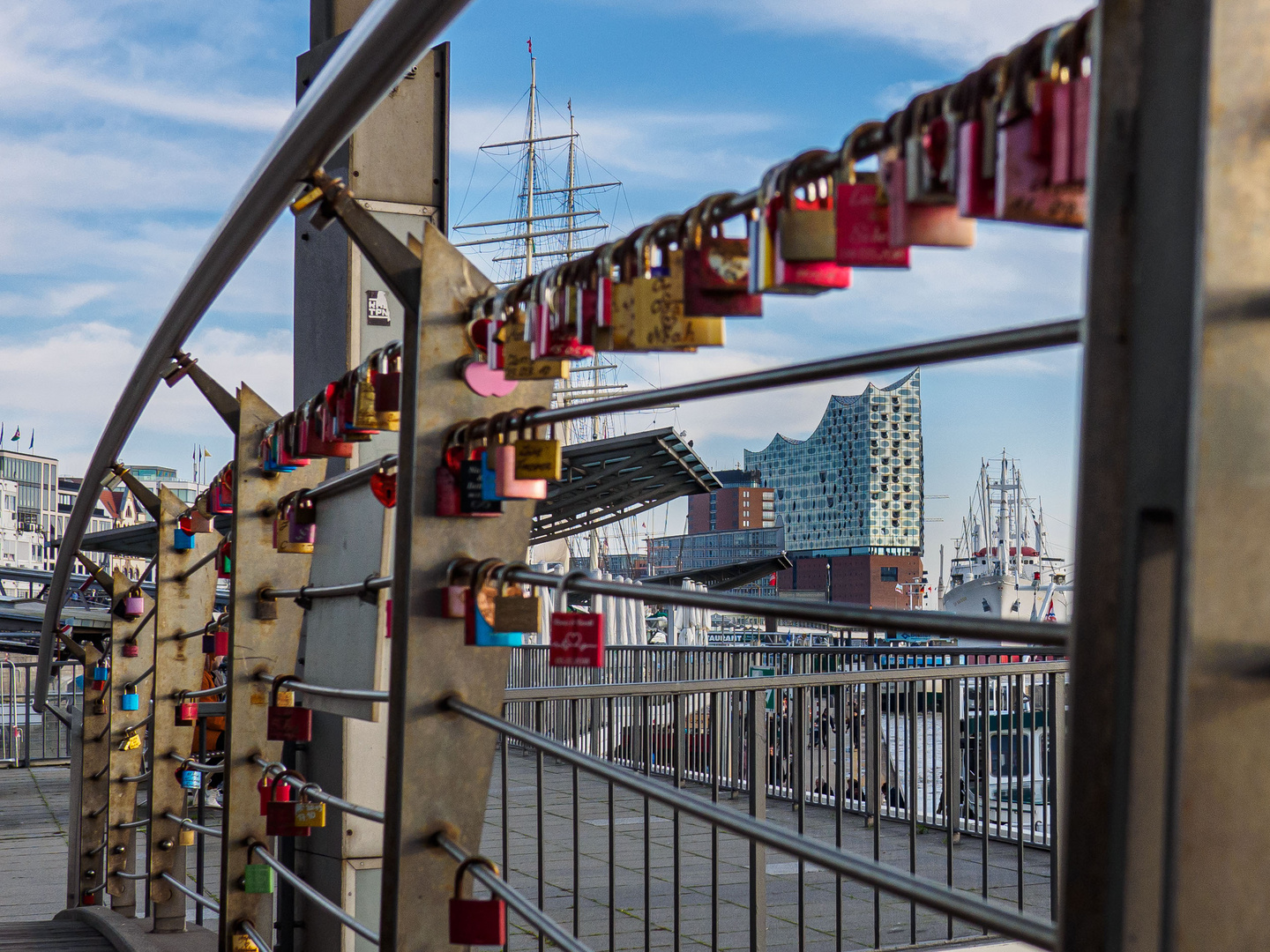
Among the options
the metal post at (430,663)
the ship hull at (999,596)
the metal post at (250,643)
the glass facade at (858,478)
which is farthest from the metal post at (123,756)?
the glass facade at (858,478)

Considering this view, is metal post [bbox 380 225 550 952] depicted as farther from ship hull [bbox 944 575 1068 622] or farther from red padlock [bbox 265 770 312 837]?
ship hull [bbox 944 575 1068 622]

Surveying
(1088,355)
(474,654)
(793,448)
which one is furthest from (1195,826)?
(793,448)

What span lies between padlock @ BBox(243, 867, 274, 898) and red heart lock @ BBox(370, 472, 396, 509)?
1.10 metres

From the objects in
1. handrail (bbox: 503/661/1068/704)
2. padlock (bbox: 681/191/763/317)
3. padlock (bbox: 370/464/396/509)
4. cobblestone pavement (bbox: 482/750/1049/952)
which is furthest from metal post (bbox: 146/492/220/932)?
padlock (bbox: 681/191/763/317)

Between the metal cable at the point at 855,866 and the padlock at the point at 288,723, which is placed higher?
the metal cable at the point at 855,866

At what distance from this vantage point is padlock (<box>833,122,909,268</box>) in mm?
815

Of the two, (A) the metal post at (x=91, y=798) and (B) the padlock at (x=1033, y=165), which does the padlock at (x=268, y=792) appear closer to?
(B) the padlock at (x=1033, y=165)

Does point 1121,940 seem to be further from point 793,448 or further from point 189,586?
point 793,448

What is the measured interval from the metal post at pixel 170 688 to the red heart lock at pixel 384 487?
2.11 meters

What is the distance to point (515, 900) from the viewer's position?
4.56ft

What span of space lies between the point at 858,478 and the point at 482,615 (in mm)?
101851

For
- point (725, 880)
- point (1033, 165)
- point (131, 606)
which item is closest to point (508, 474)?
point (1033, 165)

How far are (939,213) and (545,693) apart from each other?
99.0 inches

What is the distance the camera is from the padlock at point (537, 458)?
4.48ft
